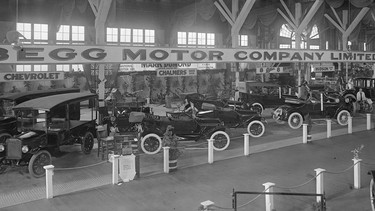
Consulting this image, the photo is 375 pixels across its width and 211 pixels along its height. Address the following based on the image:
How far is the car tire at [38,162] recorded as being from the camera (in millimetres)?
9416

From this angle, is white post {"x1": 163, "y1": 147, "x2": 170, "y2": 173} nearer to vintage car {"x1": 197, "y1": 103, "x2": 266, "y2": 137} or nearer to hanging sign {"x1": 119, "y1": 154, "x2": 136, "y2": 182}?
hanging sign {"x1": 119, "y1": 154, "x2": 136, "y2": 182}

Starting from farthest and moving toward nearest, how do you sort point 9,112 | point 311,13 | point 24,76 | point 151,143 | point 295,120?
point 311,13, point 24,76, point 295,120, point 9,112, point 151,143

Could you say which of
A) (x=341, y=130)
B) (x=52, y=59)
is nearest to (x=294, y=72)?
(x=341, y=130)

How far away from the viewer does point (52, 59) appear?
12.4 metres

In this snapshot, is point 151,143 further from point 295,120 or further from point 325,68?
point 325,68

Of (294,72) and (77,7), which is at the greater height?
(77,7)

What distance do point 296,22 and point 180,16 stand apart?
9150mm

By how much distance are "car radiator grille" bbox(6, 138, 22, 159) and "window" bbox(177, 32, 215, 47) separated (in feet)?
79.6

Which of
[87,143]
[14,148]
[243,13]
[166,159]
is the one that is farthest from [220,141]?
[243,13]

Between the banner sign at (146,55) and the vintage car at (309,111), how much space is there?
235cm

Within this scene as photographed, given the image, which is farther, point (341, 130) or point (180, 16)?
point (180, 16)

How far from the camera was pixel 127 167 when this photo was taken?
29.9 ft

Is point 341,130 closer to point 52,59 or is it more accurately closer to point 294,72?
point 52,59

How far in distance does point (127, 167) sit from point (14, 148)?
2.94 metres
